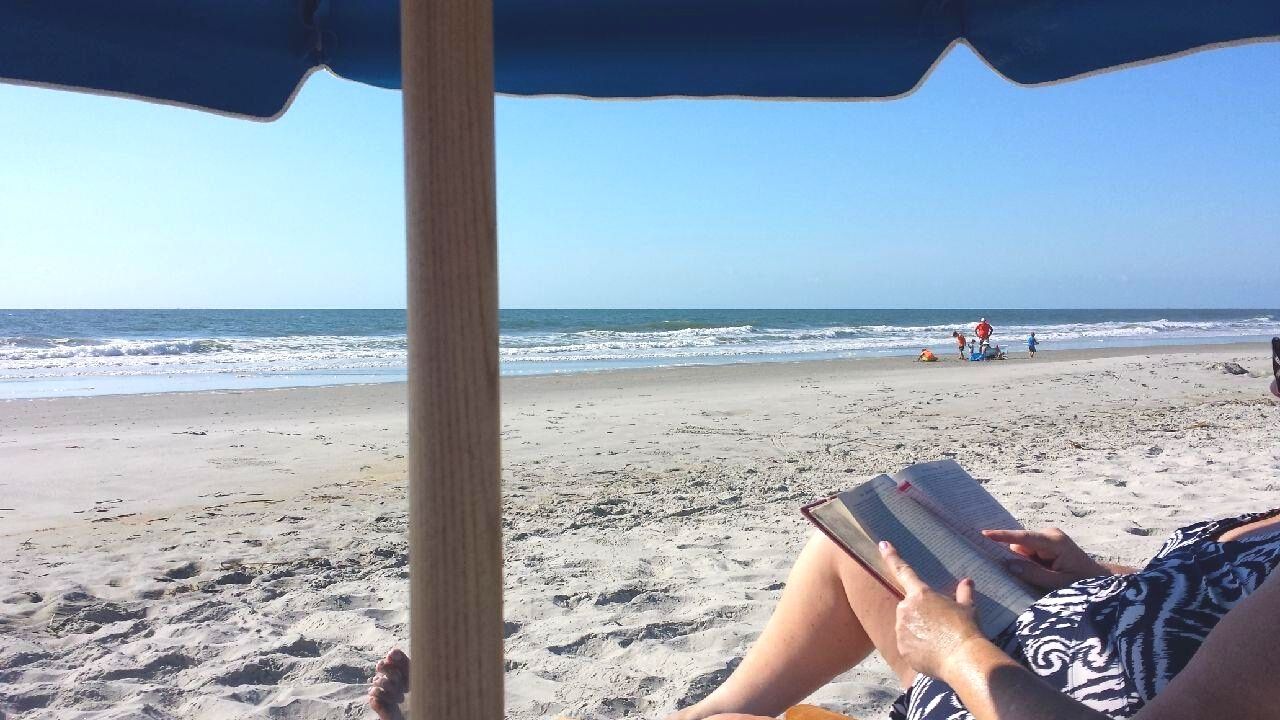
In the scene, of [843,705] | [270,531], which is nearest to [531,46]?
[843,705]

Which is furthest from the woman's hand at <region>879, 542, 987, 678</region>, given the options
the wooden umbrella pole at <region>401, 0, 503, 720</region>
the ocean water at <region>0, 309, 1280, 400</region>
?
the ocean water at <region>0, 309, 1280, 400</region>

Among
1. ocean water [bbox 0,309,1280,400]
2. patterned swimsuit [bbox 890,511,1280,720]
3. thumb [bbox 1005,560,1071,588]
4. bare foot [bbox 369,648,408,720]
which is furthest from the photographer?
ocean water [bbox 0,309,1280,400]

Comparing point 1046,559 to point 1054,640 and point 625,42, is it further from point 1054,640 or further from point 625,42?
point 625,42

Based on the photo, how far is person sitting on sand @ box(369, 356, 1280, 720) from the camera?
37.5 inches

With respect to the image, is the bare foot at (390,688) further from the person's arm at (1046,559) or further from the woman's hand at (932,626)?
the person's arm at (1046,559)

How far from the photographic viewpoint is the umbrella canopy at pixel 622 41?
5.93 ft

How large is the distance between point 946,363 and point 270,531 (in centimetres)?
1616

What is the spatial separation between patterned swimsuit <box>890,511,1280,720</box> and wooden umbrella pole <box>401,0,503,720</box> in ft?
2.91

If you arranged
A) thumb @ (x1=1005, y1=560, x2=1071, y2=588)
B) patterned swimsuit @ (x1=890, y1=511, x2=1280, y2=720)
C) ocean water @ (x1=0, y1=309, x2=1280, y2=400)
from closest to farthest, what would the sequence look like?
patterned swimsuit @ (x1=890, y1=511, x2=1280, y2=720) < thumb @ (x1=1005, y1=560, x2=1071, y2=588) < ocean water @ (x1=0, y1=309, x2=1280, y2=400)

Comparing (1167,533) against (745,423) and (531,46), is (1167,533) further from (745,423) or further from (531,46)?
(745,423)

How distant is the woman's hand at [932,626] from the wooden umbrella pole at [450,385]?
0.79m

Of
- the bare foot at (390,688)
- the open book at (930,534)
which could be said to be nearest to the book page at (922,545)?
the open book at (930,534)

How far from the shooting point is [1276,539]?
4.42ft

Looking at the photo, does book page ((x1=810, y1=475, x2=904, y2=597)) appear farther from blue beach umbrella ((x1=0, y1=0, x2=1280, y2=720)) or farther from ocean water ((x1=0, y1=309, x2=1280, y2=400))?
ocean water ((x1=0, y1=309, x2=1280, y2=400))
